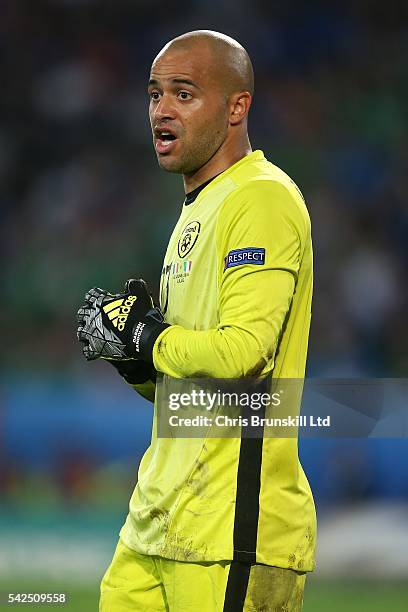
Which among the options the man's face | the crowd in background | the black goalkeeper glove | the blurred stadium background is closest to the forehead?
the man's face

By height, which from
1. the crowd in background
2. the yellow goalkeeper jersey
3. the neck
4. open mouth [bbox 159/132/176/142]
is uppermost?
the crowd in background

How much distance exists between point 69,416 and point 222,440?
131 inches

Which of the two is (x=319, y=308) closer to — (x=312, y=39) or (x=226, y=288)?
→ (x=312, y=39)

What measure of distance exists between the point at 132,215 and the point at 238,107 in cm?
483

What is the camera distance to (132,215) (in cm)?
730

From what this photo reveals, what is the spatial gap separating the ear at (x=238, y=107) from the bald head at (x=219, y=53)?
0.01 m

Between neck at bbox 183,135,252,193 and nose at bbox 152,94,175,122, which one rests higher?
nose at bbox 152,94,175,122

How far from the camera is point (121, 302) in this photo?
2.37 m

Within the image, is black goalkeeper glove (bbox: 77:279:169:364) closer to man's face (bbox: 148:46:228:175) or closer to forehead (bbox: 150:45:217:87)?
man's face (bbox: 148:46:228:175)

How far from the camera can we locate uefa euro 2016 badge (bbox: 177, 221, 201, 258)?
2.39 metres

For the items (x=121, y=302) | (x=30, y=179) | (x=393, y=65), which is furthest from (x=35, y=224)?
(x=121, y=302)

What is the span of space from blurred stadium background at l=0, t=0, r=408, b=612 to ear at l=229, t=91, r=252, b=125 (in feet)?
9.37

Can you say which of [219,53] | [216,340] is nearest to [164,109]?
[219,53]

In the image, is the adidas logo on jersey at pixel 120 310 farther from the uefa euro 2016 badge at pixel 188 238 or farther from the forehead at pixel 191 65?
the forehead at pixel 191 65
